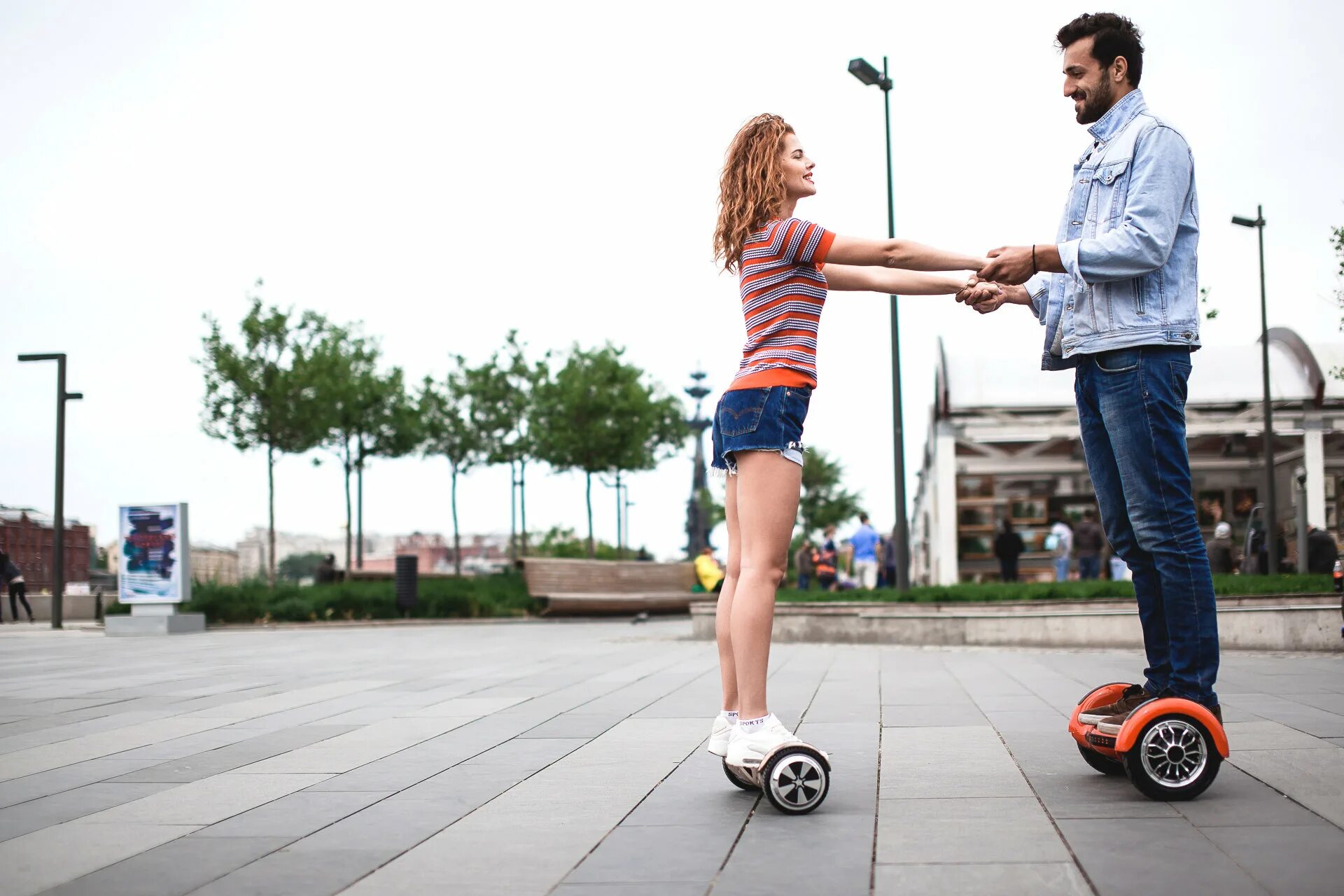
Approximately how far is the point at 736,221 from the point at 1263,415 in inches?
962

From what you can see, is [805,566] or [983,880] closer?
[983,880]

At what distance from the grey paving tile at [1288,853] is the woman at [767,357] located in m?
1.21

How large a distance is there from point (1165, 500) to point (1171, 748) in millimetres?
721

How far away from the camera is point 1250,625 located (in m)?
10.5

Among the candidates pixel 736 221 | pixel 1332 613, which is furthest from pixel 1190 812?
pixel 1332 613

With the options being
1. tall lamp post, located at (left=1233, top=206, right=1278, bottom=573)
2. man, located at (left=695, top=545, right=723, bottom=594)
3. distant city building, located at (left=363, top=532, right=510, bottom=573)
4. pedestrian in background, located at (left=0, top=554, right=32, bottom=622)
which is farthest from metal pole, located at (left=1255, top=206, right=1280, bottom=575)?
distant city building, located at (left=363, top=532, right=510, bottom=573)

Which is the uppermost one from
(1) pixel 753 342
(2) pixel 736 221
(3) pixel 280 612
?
(2) pixel 736 221

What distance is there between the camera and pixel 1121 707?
153 inches

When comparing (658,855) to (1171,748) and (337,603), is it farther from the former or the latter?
(337,603)

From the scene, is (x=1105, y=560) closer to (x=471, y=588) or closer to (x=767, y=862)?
(x=471, y=588)

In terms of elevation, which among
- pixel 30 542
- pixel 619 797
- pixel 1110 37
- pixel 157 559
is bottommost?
Answer: pixel 619 797

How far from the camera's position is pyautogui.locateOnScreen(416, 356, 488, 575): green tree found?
109 ft

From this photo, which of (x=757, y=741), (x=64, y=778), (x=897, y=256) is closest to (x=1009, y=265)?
(x=897, y=256)

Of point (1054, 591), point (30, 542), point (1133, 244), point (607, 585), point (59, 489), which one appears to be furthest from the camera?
point (30, 542)
